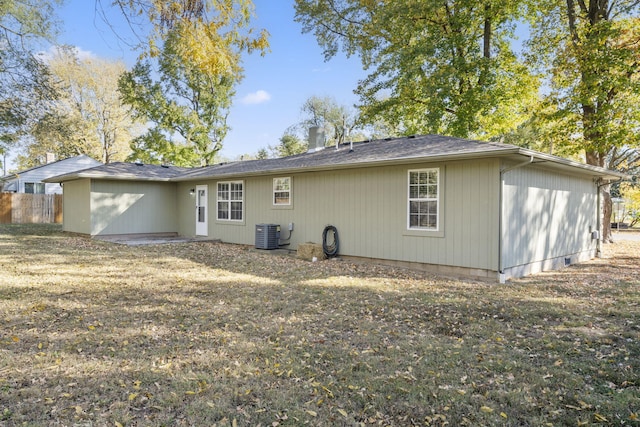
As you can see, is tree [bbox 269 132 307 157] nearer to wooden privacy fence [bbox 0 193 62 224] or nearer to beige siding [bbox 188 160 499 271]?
wooden privacy fence [bbox 0 193 62 224]

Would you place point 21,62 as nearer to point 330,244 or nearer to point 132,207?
A: point 132,207

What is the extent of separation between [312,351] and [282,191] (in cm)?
797

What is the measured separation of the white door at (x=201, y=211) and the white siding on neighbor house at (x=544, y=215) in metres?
9.84

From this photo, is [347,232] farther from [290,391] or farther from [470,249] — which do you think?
[290,391]

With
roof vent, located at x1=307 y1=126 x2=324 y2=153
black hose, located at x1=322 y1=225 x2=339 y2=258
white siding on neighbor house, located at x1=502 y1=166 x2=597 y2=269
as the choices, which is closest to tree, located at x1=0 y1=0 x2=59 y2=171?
black hose, located at x1=322 y1=225 x2=339 y2=258

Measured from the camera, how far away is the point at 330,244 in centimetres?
1003

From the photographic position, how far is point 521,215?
7.79m

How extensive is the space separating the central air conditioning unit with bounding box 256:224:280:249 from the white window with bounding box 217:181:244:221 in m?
1.63

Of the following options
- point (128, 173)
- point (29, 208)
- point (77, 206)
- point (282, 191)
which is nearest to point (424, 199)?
point (282, 191)

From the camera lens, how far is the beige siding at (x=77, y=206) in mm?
13586

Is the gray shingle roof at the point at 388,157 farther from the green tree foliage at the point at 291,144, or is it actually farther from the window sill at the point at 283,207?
the green tree foliage at the point at 291,144

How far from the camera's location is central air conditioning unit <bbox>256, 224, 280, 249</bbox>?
11.1m

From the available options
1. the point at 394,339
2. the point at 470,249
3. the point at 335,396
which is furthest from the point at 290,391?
the point at 470,249

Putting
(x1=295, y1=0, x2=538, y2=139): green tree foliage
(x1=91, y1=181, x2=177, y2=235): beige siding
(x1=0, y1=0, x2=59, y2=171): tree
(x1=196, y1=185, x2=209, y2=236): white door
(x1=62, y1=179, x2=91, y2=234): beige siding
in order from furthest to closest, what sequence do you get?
(x1=295, y1=0, x2=538, y2=139): green tree foliage → (x1=196, y1=185, x2=209, y2=236): white door → (x1=62, y1=179, x2=91, y2=234): beige siding → (x1=91, y1=181, x2=177, y2=235): beige siding → (x1=0, y1=0, x2=59, y2=171): tree
